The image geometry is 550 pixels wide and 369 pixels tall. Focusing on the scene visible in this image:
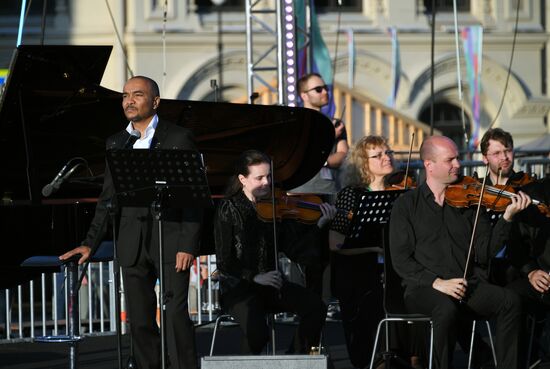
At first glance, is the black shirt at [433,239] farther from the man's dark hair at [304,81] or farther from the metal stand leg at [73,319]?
the man's dark hair at [304,81]

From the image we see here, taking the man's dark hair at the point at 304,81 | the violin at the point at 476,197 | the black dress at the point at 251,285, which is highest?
the man's dark hair at the point at 304,81

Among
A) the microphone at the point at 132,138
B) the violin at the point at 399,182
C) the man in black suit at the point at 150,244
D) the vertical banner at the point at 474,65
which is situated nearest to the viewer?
the microphone at the point at 132,138

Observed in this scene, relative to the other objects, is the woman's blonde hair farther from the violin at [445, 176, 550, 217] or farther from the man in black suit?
the man in black suit

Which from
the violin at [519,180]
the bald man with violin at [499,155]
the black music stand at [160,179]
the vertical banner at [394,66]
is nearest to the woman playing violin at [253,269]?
the black music stand at [160,179]

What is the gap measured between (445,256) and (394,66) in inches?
777

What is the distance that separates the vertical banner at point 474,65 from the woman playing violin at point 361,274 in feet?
56.0

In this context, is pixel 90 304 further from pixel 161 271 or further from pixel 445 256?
pixel 445 256

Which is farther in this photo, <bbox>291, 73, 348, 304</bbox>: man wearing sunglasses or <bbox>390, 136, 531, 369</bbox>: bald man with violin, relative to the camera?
<bbox>291, 73, 348, 304</bbox>: man wearing sunglasses

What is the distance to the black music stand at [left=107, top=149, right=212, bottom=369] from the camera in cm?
828

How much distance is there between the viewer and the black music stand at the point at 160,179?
828cm

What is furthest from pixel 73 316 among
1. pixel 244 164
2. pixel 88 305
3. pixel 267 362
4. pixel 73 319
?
pixel 88 305

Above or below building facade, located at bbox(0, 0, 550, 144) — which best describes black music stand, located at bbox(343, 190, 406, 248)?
below

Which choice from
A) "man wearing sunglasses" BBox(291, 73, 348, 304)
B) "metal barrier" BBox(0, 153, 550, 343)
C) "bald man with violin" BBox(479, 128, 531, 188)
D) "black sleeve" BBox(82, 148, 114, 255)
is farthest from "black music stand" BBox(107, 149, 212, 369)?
"metal barrier" BBox(0, 153, 550, 343)

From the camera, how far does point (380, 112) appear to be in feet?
83.5
